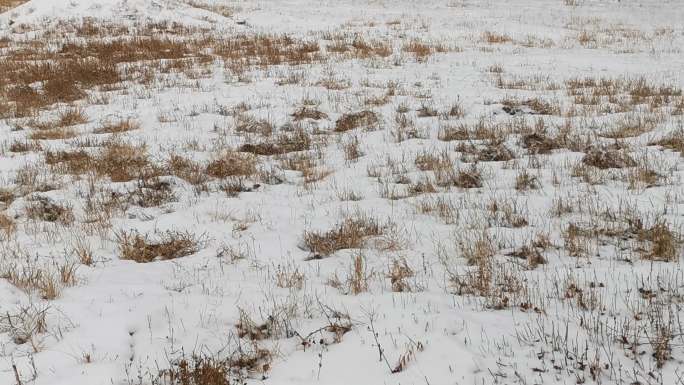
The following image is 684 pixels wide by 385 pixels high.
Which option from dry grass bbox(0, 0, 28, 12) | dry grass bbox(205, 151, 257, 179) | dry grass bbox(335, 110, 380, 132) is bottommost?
dry grass bbox(205, 151, 257, 179)

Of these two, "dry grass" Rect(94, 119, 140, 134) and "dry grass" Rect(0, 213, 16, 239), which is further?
"dry grass" Rect(94, 119, 140, 134)

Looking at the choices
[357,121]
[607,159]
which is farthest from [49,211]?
[607,159]

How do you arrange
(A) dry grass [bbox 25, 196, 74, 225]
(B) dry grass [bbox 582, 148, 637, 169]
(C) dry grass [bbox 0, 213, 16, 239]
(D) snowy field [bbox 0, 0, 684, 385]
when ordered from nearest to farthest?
(D) snowy field [bbox 0, 0, 684, 385] < (C) dry grass [bbox 0, 213, 16, 239] < (A) dry grass [bbox 25, 196, 74, 225] < (B) dry grass [bbox 582, 148, 637, 169]

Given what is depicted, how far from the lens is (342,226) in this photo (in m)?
5.23

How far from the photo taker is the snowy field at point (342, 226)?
3.30m

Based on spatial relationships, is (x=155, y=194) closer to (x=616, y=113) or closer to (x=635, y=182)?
(x=635, y=182)

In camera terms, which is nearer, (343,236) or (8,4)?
(343,236)

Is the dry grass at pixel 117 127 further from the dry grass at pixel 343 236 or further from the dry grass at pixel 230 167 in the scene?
the dry grass at pixel 343 236

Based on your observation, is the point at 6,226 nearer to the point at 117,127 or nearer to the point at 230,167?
the point at 230,167

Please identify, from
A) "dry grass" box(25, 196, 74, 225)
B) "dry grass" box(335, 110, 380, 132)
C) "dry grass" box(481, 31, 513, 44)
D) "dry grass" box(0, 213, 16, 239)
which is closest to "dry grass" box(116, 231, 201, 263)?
"dry grass" box(25, 196, 74, 225)

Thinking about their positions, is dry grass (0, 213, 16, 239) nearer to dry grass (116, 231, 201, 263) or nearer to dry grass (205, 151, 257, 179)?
dry grass (116, 231, 201, 263)

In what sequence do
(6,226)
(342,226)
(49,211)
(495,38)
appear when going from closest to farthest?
1. (342,226)
2. (6,226)
3. (49,211)
4. (495,38)

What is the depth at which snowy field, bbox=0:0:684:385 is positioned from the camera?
3305 mm

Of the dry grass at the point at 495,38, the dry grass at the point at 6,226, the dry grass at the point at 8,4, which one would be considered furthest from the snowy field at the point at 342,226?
the dry grass at the point at 8,4
